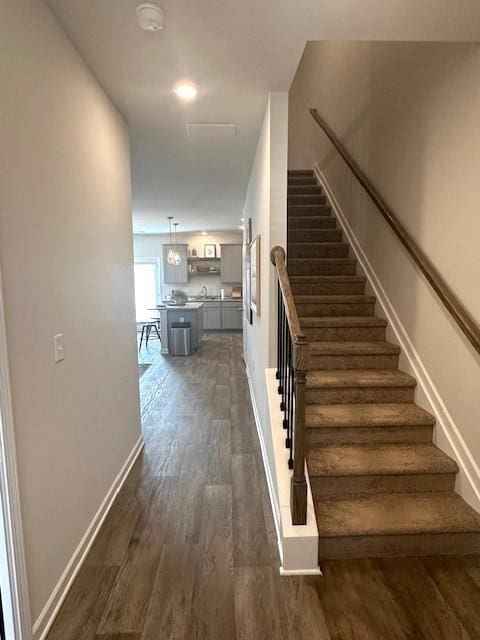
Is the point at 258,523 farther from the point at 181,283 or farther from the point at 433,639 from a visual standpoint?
the point at 181,283

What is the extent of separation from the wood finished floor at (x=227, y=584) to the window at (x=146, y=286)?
7.51 meters

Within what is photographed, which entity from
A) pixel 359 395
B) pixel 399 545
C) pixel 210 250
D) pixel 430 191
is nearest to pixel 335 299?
pixel 359 395

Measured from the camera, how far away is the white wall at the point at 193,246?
9.62 metres

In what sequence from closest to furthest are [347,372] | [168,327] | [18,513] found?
[18,513], [347,372], [168,327]

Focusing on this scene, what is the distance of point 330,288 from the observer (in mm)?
3291

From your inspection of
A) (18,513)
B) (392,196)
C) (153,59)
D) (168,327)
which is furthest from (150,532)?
(168,327)

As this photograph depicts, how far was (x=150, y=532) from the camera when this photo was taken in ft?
6.59

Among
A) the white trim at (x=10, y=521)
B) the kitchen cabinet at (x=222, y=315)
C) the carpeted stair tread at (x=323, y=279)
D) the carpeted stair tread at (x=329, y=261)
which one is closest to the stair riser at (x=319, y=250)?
the carpeted stair tread at (x=329, y=261)

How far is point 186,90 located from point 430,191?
64.8 inches

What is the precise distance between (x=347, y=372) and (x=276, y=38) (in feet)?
6.60

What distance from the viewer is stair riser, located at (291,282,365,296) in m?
3.28

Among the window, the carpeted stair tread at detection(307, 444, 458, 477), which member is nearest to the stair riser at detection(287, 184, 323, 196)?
the carpeted stair tread at detection(307, 444, 458, 477)

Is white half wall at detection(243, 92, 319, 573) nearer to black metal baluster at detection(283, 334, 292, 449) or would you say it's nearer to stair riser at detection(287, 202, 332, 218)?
black metal baluster at detection(283, 334, 292, 449)

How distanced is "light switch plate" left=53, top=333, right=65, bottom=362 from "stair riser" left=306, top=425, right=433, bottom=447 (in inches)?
56.3
